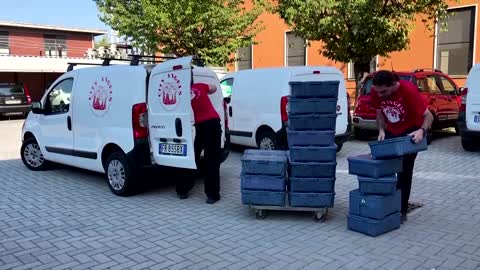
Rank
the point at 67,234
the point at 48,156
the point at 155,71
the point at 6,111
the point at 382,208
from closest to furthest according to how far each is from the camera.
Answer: the point at 382,208, the point at 67,234, the point at 155,71, the point at 48,156, the point at 6,111

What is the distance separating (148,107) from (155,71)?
498mm

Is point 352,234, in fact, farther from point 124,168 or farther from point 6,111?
point 6,111

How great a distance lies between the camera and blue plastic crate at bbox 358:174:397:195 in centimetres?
446

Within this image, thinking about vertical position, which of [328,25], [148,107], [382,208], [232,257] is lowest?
[232,257]

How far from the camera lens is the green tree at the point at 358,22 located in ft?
36.1

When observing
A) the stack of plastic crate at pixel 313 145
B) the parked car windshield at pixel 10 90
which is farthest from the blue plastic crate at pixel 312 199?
the parked car windshield at pixel 10 90

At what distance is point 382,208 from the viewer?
4.47 m

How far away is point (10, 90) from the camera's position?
19734 millimetres

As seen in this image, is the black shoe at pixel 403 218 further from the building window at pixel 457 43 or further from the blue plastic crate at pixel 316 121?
the building window at pixel 457 43

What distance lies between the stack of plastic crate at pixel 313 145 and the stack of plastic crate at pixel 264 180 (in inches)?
4.5

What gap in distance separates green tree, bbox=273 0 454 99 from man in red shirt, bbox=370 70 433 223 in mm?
6826

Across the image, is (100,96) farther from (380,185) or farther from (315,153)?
(380,185)

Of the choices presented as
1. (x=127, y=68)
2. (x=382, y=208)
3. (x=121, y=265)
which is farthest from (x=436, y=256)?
(x=127, y=68)

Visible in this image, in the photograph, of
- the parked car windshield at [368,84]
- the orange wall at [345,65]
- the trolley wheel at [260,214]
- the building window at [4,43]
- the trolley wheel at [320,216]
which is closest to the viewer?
the trolley wheel at [320,216]
